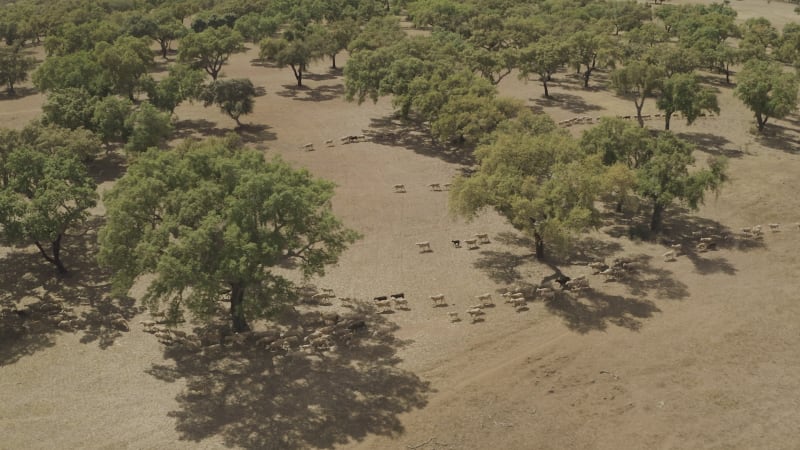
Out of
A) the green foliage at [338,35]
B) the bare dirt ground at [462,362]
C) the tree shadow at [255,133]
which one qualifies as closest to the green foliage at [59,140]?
the bare dirt ground at [462,362]

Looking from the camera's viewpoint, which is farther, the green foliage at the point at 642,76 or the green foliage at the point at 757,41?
the green foliage at the point at 757,41

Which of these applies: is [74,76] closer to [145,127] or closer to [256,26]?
[145,127]

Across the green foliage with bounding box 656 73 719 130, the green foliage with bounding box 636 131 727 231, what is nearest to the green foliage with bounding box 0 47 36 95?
the green foliage with bounding box 636 131 727 231

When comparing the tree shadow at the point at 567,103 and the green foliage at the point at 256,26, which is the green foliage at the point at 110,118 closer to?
the green foliage at the point at 256,26

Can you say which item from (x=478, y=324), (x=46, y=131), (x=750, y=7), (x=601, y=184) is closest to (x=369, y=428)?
(x=478, y=324)

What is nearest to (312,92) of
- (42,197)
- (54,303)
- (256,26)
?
(256,26)

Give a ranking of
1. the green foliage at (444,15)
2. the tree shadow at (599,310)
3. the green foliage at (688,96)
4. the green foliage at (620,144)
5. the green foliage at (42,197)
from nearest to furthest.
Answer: the tree shadow at (599,310) → the green foliage at (42,197) → the green foliage at (620,144) → the green foliage at (688,96) → the green foliage at (444,15)
